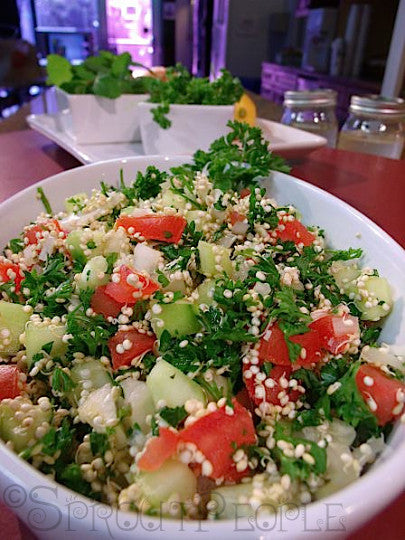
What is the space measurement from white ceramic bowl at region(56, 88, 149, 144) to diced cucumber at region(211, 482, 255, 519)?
1.45 m

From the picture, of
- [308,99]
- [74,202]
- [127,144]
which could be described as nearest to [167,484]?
[74,202]

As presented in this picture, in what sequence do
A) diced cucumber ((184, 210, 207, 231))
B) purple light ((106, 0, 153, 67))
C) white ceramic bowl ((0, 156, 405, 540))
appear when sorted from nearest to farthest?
white ceramic bowl ((0, 156, 405, 540)), diced cucumber ((184, 210, 207, 231)), purple light ((106, 0, 153, 67))

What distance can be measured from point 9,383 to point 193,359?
22 cm

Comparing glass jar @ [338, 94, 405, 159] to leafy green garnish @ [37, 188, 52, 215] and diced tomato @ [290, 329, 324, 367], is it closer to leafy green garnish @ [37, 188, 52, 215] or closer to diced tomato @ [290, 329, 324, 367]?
leafy green garnish @ [37, 188, 52, 215]

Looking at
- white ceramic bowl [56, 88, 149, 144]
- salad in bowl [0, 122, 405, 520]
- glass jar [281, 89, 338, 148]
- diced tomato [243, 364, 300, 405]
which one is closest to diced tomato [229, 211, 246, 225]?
salad in bowl [0, 122, 405, 520]

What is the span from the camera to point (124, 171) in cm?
109

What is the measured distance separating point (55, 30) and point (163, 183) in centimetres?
972

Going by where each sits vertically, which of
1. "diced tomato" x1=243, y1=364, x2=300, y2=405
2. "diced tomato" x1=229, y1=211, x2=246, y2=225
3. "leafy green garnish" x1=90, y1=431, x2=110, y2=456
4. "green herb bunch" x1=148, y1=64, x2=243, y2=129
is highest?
"green herb bunch" x1=148, y1=64, x2=243, y2=129

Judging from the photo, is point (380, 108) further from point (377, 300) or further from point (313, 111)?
point (377, 300)

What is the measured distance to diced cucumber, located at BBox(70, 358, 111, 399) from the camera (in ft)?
1.92

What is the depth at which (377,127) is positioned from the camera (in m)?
2.04

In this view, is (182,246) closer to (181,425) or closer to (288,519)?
(181,425)

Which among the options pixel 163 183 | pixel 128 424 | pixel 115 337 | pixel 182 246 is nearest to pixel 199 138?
pixel 163 183

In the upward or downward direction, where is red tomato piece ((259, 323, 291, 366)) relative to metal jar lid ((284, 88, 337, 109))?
downward
